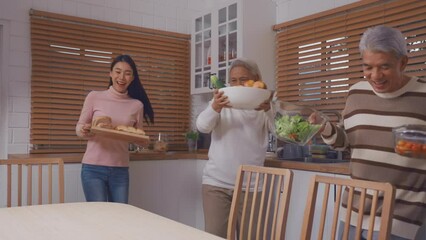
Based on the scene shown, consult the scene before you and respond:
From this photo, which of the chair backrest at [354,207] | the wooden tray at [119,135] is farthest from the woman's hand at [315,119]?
the wooden tray at [119,135]

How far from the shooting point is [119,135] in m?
2.27

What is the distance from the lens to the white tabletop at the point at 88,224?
4.09ft

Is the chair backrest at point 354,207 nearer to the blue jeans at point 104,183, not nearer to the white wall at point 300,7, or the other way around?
the blue jeans at point 104,183

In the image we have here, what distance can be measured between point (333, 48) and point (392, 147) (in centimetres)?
182

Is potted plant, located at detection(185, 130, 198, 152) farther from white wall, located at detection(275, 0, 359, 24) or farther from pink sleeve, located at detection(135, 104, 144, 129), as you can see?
pink sleeve, located at detection(135, 104, 144, 129)

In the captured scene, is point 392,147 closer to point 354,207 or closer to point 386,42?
point 354,207

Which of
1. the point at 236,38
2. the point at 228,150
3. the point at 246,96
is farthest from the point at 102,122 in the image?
the point at 236,38

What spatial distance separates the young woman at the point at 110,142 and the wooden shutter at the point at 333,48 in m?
1.41

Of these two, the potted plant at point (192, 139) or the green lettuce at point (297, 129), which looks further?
the potted plant at point (192, 139)

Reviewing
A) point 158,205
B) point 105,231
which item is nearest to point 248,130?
point 105,231

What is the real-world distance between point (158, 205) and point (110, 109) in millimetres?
1085

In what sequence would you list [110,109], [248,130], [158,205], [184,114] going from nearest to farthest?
[248,130] < [110,109] < [158,205] < [184,114]

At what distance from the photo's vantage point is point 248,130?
87.2 inches

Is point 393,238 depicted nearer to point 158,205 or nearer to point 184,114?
point 158,205
